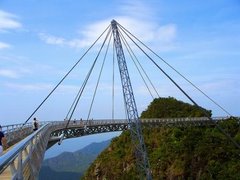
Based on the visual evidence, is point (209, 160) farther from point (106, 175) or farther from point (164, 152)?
point (106, 175)

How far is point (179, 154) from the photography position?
106438 millimetres

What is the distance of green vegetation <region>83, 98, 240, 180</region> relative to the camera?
3766 inches

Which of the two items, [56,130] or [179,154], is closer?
[56,130]

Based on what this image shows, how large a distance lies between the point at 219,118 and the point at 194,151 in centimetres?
2697

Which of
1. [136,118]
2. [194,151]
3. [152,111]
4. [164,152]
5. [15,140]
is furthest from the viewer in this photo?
[152,111]

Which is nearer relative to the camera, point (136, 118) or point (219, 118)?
point (136, 118)

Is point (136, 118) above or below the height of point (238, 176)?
above

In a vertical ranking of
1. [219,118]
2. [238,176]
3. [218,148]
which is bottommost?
[238,176]

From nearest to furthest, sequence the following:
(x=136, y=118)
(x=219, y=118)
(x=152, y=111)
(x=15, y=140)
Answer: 1. (x=15, y=140)
2. (x=136, y=118)
3. (x=219, y=118)
4. (x=152, y=111)

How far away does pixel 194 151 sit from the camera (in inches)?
4099

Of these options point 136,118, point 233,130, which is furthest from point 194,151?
point 136,118

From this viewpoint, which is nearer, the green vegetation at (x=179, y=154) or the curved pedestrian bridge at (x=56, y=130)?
the curved pedestrian bridge at (x=56, y=130)

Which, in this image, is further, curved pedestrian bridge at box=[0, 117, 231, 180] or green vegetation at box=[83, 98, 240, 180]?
green vegetation at box=[83, 98, 240, 180]

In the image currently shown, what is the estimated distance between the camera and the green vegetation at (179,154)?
95.7 metres
